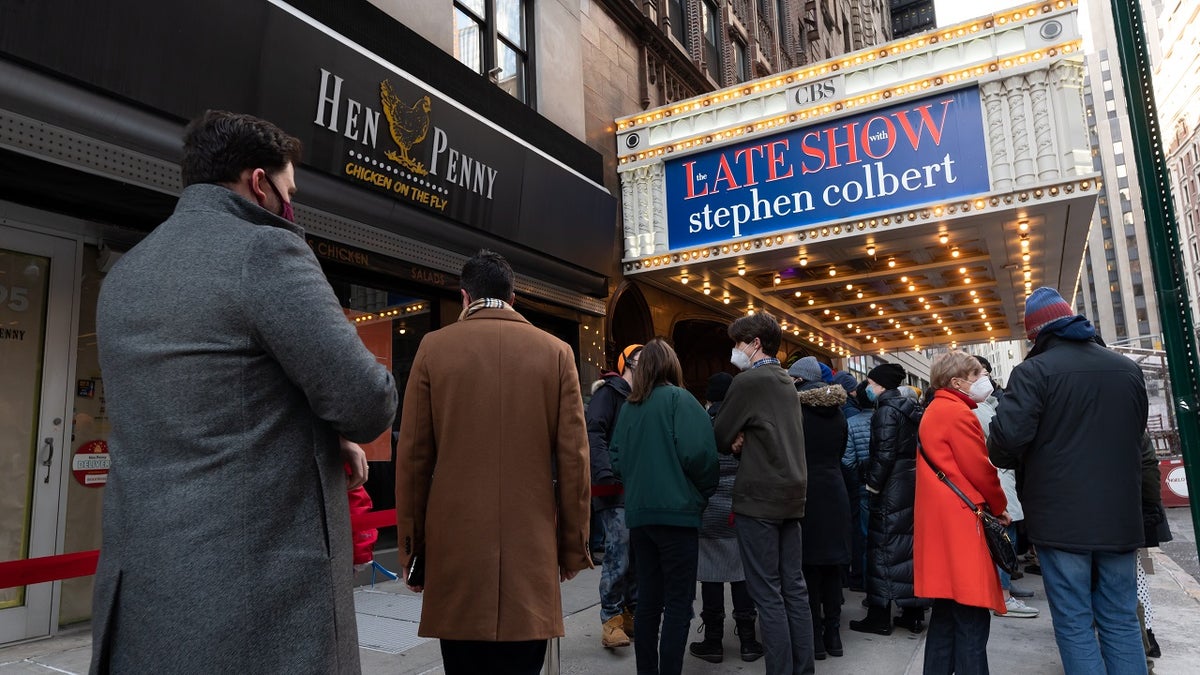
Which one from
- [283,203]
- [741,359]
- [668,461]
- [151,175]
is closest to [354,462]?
[283,203]

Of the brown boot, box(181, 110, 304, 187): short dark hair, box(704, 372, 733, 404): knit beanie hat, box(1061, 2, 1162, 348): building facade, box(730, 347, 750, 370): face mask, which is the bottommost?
the brown boot

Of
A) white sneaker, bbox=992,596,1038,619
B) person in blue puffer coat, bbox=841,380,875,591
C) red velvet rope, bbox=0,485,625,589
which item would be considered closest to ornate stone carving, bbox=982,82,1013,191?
person in blue puffer coat, bbox=841,380,875,591

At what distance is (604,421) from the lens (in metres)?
5.12

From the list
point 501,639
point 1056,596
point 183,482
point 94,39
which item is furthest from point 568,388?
point 94,39

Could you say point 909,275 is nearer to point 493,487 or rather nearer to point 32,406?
point 493,487

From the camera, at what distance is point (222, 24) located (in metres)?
4.95

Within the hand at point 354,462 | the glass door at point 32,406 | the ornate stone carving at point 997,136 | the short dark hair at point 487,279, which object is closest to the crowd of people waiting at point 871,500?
the short dark hair at point 487,279

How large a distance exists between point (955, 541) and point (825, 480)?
4.26 feet

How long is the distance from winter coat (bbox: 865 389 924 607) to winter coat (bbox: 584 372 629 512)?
181 centimetres

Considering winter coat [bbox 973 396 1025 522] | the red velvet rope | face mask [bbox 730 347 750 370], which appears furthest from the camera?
winter coat [bbox 973 396 1025 522]

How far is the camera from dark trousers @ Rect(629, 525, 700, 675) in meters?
3.69

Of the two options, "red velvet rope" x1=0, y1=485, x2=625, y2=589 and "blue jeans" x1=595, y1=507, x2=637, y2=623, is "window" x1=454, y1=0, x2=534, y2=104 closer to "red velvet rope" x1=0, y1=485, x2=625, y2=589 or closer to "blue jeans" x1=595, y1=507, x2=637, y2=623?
"blue jeans" x1=595, y1=507, x2=637, y2=623

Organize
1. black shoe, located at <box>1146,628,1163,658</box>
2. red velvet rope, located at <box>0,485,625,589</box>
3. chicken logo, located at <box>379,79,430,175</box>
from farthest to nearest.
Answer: chicken logo, located at <box>379,79,430,175</box>, black shoe, located at <box>1146,628,1163,658</box>, red velvet rope, located at <box>0,485,625,589</box>

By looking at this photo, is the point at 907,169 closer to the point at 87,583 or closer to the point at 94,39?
the point at 94,39
